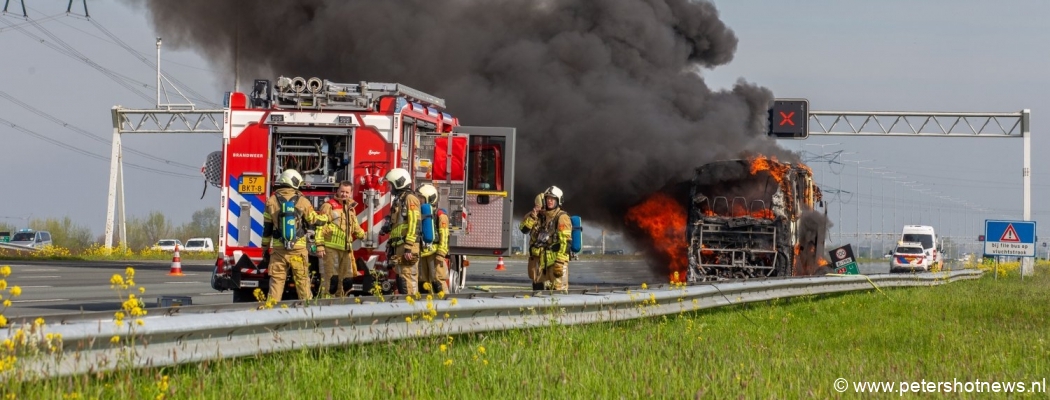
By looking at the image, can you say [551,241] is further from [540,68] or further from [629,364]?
[540,68]

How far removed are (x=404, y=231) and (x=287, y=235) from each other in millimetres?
1429

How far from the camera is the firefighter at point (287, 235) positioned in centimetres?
1184

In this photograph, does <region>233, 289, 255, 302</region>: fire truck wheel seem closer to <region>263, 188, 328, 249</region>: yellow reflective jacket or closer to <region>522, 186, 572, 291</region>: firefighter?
<region>263, 188, 328, 249</region>: yellow reflective jacket

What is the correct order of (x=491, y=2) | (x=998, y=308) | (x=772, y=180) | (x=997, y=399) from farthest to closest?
(x=491, y=2) < (x=772, y=180) < (x=998, y=308) < (x=997, y=399)

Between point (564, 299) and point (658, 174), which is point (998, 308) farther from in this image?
point (658, 174)

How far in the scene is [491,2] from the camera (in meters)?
31.3

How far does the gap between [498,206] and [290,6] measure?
15293 millimetres

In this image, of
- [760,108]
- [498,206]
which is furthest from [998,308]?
[760,108]

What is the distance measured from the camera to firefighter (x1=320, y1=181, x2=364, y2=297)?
13.0 meters

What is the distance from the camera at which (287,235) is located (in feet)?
38.9

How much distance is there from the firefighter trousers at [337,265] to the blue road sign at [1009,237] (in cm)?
2040

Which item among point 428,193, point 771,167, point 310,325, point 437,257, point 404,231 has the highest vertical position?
point 771,167

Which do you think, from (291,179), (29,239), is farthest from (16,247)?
(291,179)

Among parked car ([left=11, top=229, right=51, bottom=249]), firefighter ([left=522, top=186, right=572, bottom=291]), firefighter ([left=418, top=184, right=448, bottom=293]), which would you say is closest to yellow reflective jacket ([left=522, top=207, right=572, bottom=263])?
firefighter ([left=522, top=186, right=572, bottom=291])
